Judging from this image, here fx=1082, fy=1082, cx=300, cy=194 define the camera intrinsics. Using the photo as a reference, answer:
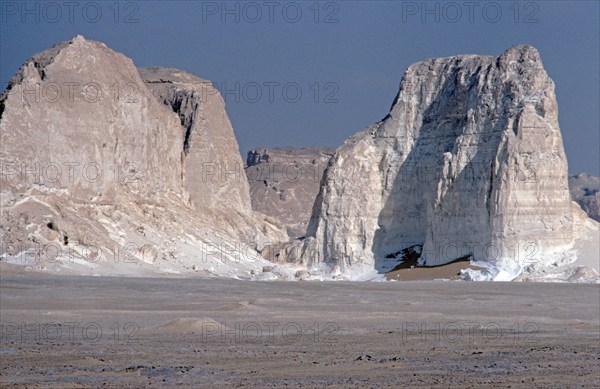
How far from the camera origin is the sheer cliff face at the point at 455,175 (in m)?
51.1

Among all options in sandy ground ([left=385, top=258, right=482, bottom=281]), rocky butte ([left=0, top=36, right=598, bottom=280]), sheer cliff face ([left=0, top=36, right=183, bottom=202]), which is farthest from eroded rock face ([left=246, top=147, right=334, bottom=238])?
sandy ground ([left=385, top=258, right=482, bottom=281])

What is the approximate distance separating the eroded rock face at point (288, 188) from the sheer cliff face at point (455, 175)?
207 feet

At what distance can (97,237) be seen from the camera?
178 feet

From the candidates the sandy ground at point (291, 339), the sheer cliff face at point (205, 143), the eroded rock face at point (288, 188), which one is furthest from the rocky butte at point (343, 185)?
the eroded rock face at point (288, 188)

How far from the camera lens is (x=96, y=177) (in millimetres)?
60281

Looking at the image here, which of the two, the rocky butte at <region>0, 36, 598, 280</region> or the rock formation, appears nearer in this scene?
the rocky butte at <region>0, 36, 598, 280</region>

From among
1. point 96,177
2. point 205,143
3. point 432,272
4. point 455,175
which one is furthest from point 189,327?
point 205,143

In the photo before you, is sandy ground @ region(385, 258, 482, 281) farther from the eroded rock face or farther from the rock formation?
the eroded rock face

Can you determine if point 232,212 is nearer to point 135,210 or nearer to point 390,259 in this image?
point 135,210

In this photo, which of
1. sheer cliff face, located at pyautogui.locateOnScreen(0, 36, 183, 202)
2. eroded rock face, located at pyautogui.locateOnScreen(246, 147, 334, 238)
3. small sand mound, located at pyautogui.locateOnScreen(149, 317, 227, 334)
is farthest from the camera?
eroded rock face, located at pyautogui.locateOnScreen(246, 147, 334, 238)

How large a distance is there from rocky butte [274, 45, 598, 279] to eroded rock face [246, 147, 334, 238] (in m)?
63.1

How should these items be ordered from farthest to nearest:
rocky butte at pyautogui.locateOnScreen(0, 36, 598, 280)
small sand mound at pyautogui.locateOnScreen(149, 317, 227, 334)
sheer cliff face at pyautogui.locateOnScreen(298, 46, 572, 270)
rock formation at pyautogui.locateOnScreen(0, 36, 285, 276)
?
rock formation at pyautogui.locateOnScreen(0, 36, 285, 276), sheer cliff face at pyautogui.locateOnScreen(298, 46, 572, 270), rocky butte at pyautogui.locateOnScreen(0, 36, 598, 280), small sand mound at pyautogui.locateOnScreen(149, 317, 227, 334)

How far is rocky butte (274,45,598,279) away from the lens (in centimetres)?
5103

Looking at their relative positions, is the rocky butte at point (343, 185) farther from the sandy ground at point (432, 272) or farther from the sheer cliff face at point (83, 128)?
the sandy ground at point (432, 272)
